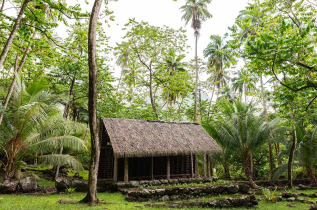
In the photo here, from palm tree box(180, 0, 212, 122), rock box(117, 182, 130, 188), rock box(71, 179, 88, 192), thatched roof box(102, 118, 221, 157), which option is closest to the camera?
rock box(71, 179, 88, 192)

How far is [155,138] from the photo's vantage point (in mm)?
12664

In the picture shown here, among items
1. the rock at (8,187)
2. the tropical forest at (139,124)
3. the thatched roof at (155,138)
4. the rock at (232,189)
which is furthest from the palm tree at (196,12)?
the rock at (8,187)

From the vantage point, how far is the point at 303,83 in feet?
22.5

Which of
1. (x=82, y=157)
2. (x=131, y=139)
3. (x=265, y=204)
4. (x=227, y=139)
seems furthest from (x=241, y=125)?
(x=82, y=157)

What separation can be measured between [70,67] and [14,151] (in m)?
4.95

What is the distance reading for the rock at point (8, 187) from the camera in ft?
30.3

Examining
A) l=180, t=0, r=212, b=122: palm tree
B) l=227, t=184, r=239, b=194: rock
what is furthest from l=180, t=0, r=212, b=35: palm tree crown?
l=227, t=184, r=239, b=194: rock

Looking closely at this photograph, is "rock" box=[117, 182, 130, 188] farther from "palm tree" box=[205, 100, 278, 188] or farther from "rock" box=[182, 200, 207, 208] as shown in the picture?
"palm tree" box=[205, 100, 278, 188]

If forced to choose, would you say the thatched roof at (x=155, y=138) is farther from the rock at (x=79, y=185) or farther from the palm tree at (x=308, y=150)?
the palm tree at (x=308, y=150)

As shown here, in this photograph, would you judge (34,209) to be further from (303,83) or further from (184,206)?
(303,83)

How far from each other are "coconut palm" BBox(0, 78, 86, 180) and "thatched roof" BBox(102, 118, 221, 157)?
71.8 inches

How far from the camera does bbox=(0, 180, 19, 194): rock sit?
9238 millimetres

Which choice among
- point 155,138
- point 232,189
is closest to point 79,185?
point 155,138

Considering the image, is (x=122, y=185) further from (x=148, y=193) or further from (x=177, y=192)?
(x=177, y=192)
